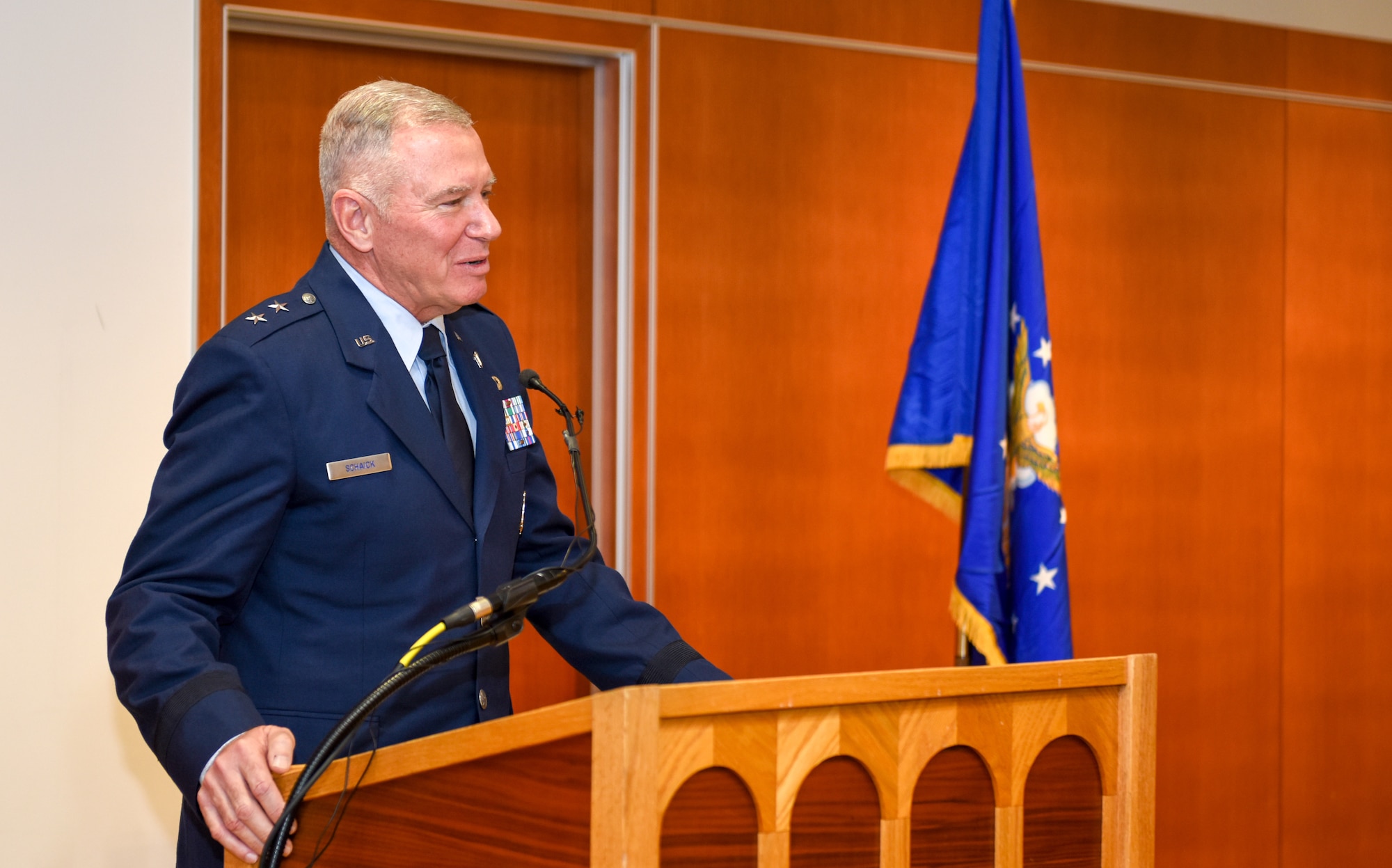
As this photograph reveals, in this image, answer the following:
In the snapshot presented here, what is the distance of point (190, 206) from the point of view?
2701 mm

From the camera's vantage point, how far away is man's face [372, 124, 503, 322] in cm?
167

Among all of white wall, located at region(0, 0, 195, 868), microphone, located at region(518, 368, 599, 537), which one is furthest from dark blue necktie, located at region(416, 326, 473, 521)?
white wall, located at region(0, 0, 195, 868)

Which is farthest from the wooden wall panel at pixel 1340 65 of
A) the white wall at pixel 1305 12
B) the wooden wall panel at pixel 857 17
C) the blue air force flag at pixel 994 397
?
the blue air force flag at pixel 994 397

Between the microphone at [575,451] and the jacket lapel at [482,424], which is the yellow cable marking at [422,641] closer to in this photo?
the microphone at [575,451]

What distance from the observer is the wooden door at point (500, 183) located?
9.48ft

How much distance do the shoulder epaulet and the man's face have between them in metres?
0.11

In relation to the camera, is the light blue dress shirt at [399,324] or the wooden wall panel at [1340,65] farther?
the wooden wall panel at [1340,65]

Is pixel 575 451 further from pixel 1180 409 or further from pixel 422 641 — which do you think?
pixel 1180 409

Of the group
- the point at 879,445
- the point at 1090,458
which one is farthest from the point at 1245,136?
the point at 879,445

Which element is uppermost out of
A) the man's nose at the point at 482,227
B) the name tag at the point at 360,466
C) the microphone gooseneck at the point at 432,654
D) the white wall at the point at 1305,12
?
the white wall at the point at 1305,12

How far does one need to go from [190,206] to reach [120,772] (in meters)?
1.17

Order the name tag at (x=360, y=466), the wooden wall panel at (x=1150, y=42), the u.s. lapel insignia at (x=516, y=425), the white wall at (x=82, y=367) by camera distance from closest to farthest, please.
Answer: the name tag at (x=360, y=466), the u.s. lapel insignia at (x=516, y=425), the white wall at (x=82, y=367), the wooden wall panel at (x=1150, y=42)

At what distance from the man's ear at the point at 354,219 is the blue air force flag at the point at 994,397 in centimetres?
102

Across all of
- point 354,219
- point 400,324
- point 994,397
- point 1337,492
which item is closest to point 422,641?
point 400,324
